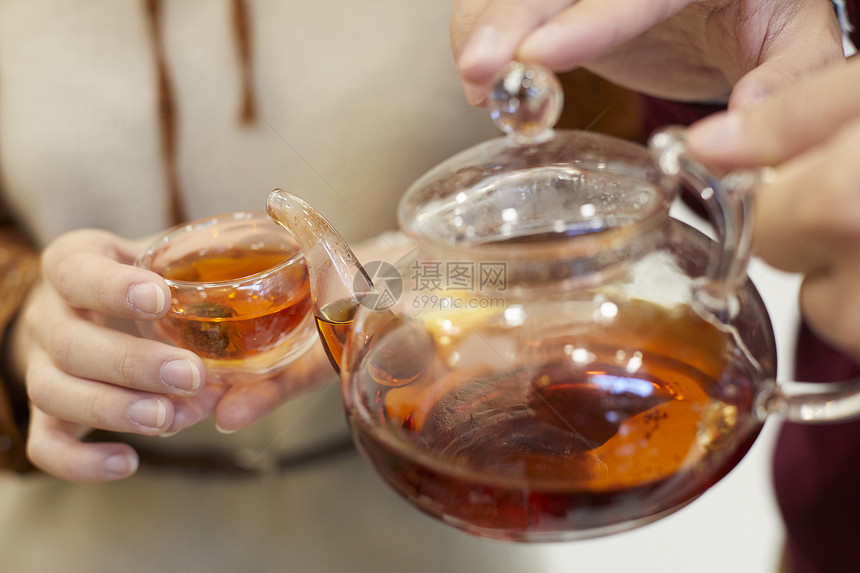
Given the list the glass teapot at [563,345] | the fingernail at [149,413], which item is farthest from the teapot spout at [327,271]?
the fingernail at [149,413]

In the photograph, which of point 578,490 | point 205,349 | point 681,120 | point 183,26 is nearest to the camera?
point 578,490

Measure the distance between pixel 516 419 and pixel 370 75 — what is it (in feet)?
2.24

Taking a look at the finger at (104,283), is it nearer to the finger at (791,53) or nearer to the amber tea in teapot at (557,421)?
the amber tea in teapot at (557,421)

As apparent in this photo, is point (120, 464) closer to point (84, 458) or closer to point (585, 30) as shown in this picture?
A: point (84, 458)

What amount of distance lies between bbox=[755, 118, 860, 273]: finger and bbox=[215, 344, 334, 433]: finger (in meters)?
0.39

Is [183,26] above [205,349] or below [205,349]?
above

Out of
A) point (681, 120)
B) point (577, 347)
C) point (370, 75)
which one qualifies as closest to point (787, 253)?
point (577, 347)

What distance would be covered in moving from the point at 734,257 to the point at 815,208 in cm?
4

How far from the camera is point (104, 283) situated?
0.48m

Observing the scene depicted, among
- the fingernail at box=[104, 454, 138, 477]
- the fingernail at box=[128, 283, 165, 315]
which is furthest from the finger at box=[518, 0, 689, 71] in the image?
the fingernail at box=[104, 454, 138, 477]

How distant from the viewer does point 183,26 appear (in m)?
0.91

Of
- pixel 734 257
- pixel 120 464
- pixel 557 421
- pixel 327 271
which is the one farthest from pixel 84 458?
pixel 734 257

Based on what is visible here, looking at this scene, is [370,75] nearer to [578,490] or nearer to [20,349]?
[20,349]

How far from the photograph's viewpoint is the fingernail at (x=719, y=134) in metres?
0.32
